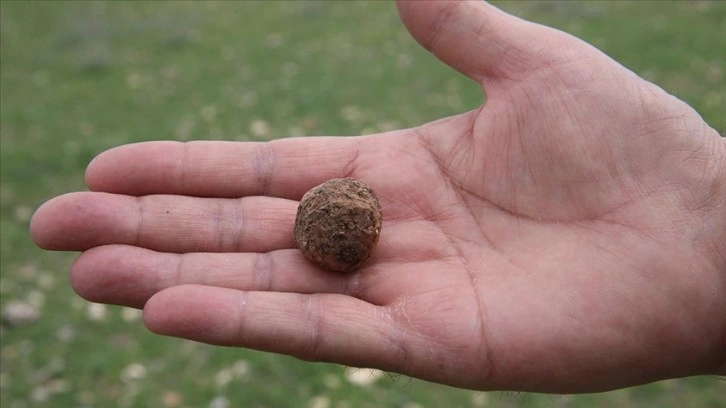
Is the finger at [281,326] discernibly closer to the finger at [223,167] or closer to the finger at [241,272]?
the finger at [241,272]

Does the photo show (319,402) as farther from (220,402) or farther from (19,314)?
(19,314)

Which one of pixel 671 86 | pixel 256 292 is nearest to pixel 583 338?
pixel 256 292

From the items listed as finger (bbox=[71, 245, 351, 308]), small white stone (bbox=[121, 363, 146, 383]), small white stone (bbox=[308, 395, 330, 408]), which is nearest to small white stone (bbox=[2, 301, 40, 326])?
small white stone (bbox=[121, 363, 146, 383])

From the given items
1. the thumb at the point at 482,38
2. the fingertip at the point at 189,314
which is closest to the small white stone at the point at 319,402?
the fingertip at the point at 189,314

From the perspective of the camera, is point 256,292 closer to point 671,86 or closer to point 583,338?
point 583,338

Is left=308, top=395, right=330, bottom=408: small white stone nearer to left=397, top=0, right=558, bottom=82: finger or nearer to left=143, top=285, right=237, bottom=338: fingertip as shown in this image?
left=143, top=285, right=237, bottom=338: fingertip

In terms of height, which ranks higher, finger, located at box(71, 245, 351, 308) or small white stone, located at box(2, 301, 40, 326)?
finger, located at box(71, 245, 351, 308)
